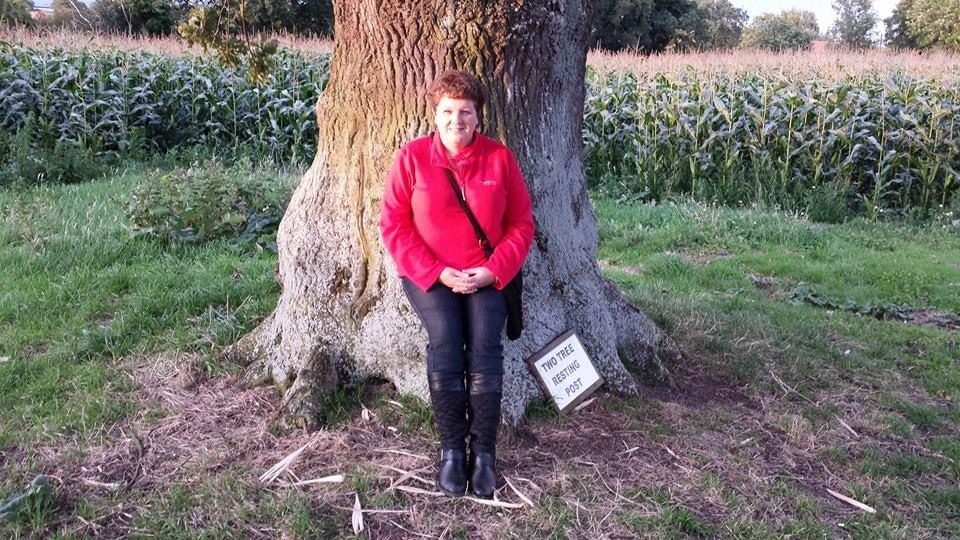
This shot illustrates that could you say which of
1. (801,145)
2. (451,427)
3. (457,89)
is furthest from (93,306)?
(801,145)

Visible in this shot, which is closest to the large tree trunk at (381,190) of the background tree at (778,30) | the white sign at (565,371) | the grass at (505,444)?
the white sign at (565,371)

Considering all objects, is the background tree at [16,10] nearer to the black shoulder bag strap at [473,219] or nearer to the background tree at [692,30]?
the black shoulder bag strap at [473,219]

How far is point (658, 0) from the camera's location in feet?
123

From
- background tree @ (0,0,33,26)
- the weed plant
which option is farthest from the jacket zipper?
background tree @ (0,0,33,26)

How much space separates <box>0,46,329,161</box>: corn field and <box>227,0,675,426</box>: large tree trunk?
7993mm

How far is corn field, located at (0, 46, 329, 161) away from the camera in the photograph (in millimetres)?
11797

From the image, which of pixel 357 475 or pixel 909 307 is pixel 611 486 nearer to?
pixel 357 475

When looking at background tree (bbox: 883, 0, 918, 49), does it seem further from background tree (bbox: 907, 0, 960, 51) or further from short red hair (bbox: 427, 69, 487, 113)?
short red hair (bbox: 427, 69, 487, 113)

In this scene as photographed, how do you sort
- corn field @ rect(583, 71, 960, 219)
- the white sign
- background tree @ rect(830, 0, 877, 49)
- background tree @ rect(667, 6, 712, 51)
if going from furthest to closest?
background tree @ rect(830, 0, 877, 49), background tree @ rect(667, 6, 712, 51), corn field @ rect(583, 71, 960, 219), the white sign

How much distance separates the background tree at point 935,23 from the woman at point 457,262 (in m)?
42.1

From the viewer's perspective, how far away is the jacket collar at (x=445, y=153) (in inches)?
138

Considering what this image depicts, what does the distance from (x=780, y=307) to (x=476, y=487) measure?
395 centimetres

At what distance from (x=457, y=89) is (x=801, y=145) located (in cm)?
924

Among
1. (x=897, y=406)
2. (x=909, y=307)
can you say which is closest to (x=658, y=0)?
(x=909, y=307)
